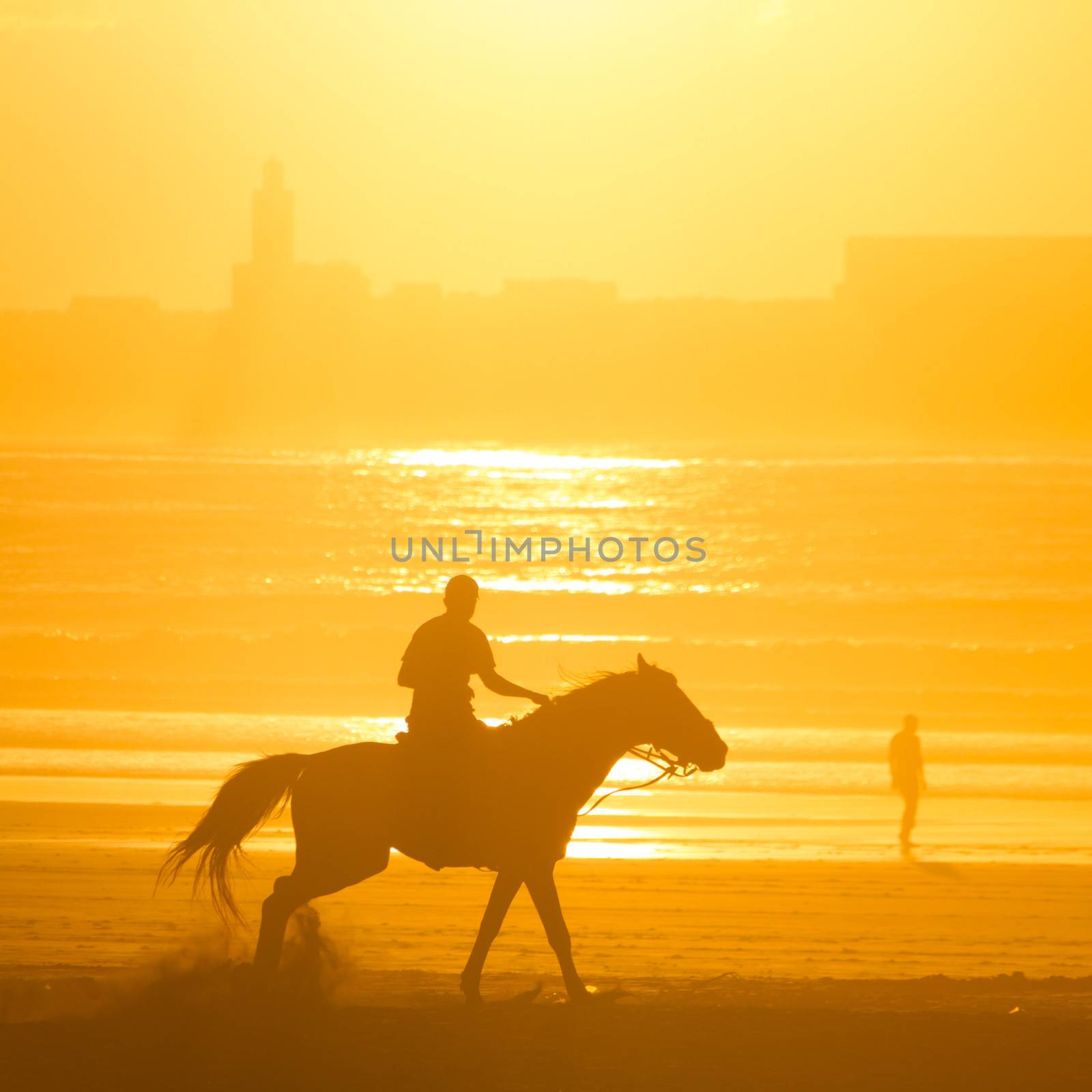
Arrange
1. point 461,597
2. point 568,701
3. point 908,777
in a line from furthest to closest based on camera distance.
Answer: point 908,777 → point 568,701 → point 461,597

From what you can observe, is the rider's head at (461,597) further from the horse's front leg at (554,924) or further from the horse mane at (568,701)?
the horse's front leg at (554,924)

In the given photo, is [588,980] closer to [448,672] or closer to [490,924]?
[490,924]

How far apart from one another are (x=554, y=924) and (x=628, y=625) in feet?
106

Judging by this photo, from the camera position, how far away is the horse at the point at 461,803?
22.1ft

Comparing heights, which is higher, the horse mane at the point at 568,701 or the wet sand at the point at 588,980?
the horse mane at the point at 568,701

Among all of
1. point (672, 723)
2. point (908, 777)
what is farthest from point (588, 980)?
point (908, 777)

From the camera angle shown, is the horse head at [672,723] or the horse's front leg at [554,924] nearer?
the horse's front leg at [554,924]

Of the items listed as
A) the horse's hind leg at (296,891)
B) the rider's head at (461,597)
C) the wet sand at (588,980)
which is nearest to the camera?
the wet sand at (588,980)

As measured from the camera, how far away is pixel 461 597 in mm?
7016

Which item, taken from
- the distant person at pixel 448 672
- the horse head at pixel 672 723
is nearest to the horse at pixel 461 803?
the horse head at pixel 672 723

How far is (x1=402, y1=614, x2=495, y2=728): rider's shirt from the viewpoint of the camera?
22.6 feet

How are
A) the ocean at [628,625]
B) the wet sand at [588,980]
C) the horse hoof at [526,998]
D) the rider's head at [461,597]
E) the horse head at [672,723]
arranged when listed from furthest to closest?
the ocean at [628,625] → the horse head at [672,723] → the rider's head at [461,597] → the horse hoof at [526,998] → the wet sand at [588,980]

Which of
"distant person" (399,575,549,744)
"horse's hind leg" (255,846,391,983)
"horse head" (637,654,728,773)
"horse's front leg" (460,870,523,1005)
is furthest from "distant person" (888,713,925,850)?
"horse's hind leg" (255,846,391,983)

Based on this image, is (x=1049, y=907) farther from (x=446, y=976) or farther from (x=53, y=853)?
(x=53, y=853)
